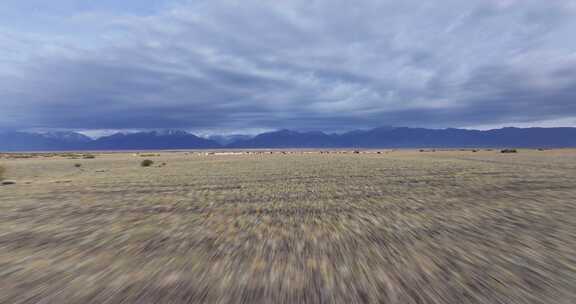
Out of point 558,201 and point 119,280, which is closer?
point 119,280

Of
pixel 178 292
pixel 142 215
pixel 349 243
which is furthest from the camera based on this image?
pixel 142 215

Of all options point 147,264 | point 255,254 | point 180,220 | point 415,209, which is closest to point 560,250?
point 415,209

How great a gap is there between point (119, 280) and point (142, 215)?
3.59m

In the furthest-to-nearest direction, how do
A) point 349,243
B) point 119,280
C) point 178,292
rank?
point 349,243
point 119,280
point 178,292

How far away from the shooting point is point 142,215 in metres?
6.38

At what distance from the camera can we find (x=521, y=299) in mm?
2613

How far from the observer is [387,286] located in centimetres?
291

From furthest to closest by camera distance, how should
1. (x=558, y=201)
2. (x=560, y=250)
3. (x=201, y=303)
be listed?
(x=558, y=201)
(x=560, y=250)
(x=201, y=303)

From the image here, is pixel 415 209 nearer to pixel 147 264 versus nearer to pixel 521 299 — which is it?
pixel 521 299

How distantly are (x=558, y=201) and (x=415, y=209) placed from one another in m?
3.95

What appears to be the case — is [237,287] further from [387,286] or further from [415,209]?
[415,209]

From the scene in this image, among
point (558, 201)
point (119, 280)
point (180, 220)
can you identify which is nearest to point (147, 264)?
point (119, 280)

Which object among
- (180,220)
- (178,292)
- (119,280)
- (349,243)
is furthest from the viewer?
(180,220)

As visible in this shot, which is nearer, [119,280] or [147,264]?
[119,280]
